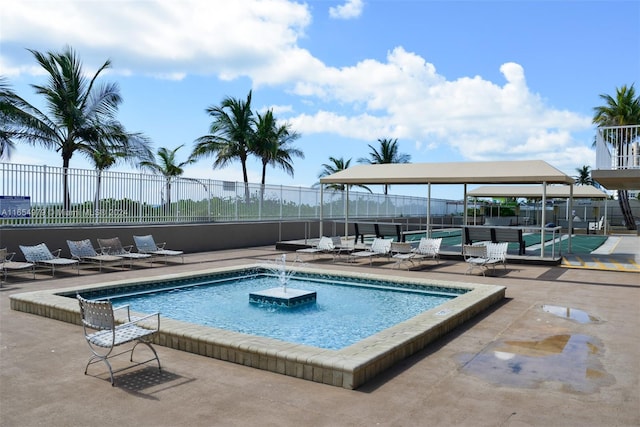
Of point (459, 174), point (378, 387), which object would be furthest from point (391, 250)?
point (378, 387)

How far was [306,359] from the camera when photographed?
17.7 ft

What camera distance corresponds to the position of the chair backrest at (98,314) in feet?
17.7

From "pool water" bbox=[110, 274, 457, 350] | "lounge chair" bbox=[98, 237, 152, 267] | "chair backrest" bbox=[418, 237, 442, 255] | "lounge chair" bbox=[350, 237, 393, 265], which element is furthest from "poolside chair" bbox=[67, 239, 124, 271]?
"chair backrest" bbox=[418, 237, 442, 255]

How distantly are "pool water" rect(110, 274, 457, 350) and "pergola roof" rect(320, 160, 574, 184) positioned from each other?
250 inches

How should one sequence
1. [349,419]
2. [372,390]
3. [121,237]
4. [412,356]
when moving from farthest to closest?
[121,237]
[412,356]
[372,390]
[349,419]

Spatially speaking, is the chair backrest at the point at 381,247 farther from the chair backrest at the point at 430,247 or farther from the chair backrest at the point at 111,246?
the chair backrest at the point at 111,246

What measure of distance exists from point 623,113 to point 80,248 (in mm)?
41966

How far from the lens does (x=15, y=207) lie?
45.1 feet

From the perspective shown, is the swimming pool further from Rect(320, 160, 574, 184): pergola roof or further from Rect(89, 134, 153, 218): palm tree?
Rect(89, 134, 153, 218): palm tree

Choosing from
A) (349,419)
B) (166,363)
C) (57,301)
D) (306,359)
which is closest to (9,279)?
(57,301)

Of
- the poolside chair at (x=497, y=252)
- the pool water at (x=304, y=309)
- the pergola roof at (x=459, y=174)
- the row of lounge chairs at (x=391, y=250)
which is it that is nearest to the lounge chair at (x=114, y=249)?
the pool water at (x=304, y=309)

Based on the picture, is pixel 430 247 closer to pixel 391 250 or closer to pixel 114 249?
pixel 391 250

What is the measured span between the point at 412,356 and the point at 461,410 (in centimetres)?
166

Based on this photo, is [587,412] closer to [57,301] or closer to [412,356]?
[412,356]
